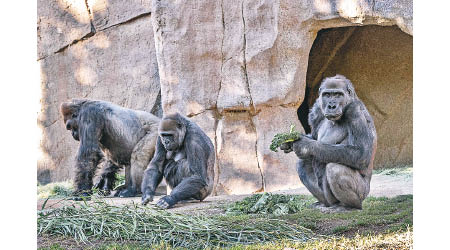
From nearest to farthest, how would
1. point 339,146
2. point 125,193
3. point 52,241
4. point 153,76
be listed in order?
point 52,241 → point 339,146 → point 125,193 → point 153,76

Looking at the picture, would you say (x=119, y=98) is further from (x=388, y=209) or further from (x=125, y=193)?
(x=388, y=209)

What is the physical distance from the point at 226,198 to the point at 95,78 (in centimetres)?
413

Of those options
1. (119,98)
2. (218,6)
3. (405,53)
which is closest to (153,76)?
(119,98)

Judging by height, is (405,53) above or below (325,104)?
above

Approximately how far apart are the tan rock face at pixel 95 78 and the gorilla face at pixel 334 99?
4558 mm

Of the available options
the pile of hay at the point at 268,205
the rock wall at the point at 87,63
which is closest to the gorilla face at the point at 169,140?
the pile of hay at the point at 268,205

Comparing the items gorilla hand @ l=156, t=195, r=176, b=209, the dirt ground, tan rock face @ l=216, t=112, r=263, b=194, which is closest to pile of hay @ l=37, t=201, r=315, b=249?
the dirt ground

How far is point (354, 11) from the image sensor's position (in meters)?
6.48

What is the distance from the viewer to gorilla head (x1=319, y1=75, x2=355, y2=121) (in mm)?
4371

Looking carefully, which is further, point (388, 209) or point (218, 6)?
point (218, 6)

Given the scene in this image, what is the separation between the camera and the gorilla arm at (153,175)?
17.2 ft

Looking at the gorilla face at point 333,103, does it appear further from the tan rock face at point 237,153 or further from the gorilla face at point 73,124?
the gorilla face at point 73,124

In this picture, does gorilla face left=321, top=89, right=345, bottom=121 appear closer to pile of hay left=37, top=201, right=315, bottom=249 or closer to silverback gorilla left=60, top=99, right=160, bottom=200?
pile of hay left=37, top=201, right=315, bottom=249

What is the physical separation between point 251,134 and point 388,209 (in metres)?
2.98
